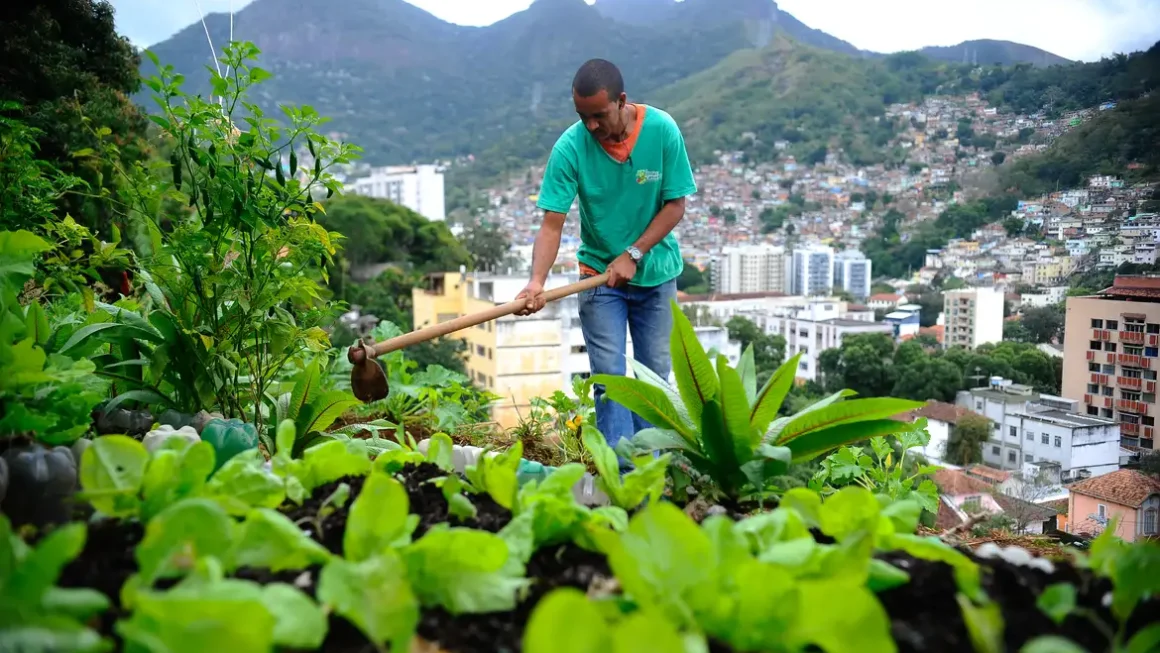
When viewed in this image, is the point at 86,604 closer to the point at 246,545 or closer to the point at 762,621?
the point at 246,545

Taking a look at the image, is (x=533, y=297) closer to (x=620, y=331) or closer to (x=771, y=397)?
(x=620, y=331)

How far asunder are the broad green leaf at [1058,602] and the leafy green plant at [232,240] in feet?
6.08

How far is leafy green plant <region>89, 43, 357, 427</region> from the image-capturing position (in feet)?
7.32

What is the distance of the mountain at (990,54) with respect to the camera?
263 inches

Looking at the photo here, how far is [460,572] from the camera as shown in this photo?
0.91 m

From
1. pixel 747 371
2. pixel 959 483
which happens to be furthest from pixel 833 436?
pixel 959 483

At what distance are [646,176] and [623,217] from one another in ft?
0.47

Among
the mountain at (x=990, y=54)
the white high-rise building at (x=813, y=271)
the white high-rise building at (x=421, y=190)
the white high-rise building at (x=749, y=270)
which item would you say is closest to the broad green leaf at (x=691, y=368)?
the mountain at (x=990, y=54)

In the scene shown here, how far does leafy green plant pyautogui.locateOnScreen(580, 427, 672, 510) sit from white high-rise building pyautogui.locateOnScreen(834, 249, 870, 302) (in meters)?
19.2

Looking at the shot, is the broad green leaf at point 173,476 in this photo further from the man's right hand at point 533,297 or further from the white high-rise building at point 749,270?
the white high-rise building at point 749,270

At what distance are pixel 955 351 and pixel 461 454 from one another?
29.4ft

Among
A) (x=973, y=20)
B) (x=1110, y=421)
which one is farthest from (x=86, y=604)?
(x=973, y=20)

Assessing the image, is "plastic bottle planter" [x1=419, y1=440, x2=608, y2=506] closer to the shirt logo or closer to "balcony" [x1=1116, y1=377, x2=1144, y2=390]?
the shirt logo

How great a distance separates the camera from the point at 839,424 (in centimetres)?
161
